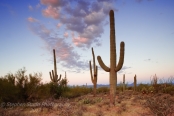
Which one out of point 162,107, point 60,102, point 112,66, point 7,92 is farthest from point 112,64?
point 7,92

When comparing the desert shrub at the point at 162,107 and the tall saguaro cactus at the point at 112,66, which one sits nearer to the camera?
the desert shrub at the point at 162,107

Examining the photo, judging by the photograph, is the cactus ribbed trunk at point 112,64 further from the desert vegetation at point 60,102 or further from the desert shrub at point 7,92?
the desert shrub at point 7,92

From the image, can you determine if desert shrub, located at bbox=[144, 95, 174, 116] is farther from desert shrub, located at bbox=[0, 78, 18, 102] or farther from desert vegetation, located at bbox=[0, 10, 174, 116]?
desert shrub, located at bbox=[0, 78, 18, 102]

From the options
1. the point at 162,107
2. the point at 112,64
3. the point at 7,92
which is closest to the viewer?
the point at 162,107

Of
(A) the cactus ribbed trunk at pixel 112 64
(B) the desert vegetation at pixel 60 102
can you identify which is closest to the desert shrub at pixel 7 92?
(B) the desert vegetation at pixel 60 102

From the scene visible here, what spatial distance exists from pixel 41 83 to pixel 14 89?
241cm

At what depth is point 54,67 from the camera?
843 inches

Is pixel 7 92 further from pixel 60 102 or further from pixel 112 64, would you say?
pixel 112 64

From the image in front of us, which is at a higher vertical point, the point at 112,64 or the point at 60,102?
the point at 112,64

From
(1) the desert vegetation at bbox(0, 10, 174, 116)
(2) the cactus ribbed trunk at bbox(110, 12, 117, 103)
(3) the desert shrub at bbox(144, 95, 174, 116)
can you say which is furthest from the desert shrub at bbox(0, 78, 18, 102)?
(3) the desert shrub at bbox(144, 95, 174, 116)

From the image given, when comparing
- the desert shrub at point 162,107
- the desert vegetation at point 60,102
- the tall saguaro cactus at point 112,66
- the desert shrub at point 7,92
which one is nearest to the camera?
the desert shrub at point 162,107

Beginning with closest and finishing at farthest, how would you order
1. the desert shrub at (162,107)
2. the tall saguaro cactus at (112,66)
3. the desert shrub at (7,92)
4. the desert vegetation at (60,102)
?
the desert shrub at (162,107) < the desert vegetation at (60,102) < the tall saguaro cactus at (112,66) < the desert shrub at (7,92)

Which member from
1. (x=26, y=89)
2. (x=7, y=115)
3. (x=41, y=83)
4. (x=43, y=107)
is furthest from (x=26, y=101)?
(x=7, y=115)

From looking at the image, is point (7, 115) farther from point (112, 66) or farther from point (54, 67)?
point (54, 67)
